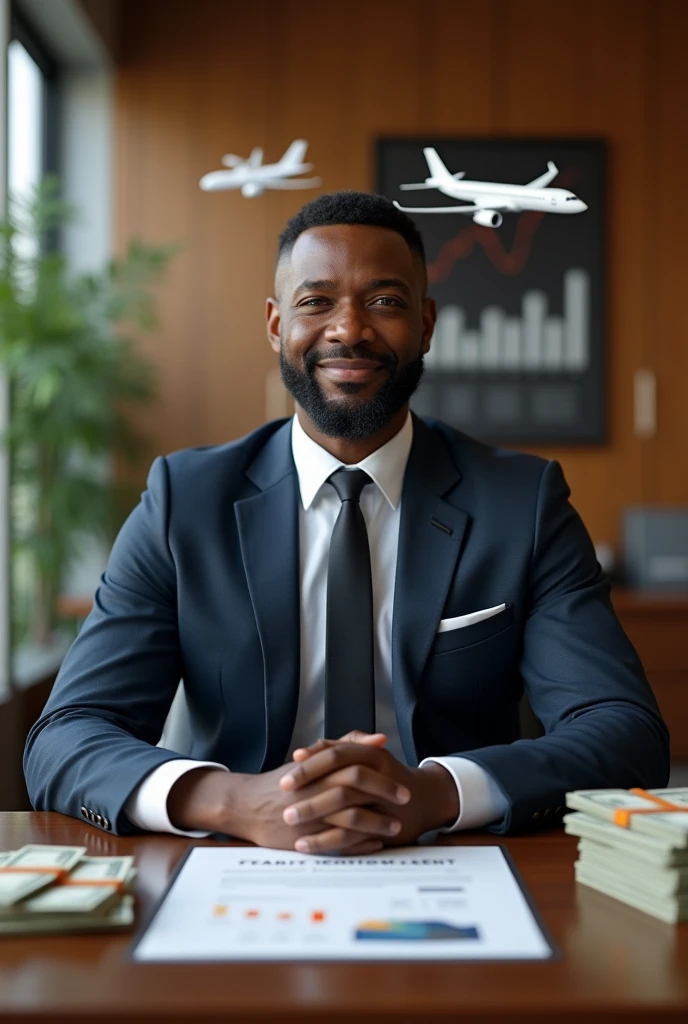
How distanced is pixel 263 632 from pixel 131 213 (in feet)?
11.1

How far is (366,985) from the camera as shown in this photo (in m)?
A: 0.84

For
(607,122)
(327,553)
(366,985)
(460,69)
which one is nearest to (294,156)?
(327,553)

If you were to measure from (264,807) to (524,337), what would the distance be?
372cm

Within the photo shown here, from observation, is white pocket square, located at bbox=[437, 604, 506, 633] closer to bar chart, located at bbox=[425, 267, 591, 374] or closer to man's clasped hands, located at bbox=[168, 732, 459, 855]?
man's clasped hands, located at bbox=[168, 732, 459, 855]

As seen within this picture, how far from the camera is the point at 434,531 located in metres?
1.76

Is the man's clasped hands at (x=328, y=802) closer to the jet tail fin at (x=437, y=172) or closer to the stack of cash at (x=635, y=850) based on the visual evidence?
the stack of cash at (x=635, y=850)

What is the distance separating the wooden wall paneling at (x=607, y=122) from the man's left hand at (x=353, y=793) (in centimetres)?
352

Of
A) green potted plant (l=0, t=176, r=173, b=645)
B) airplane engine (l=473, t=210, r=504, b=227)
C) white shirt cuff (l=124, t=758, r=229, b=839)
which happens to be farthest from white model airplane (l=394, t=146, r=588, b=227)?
green potted plant (l=0, t=176, r=173, b=645)

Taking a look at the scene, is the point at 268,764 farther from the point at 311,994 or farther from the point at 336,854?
the point at 311,994

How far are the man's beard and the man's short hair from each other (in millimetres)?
209

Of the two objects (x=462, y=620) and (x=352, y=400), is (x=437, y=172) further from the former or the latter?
(x=462, y=620)

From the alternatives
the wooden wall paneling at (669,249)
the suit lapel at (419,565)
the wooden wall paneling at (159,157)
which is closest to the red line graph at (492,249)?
the wooden wall paneling at (669,249)

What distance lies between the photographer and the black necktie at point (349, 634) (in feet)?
5.37

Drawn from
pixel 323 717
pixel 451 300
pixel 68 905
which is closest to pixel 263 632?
pixel 323 717
